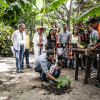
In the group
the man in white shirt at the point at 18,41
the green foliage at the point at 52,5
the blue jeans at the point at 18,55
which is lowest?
the blue jeans at the point at 18,55

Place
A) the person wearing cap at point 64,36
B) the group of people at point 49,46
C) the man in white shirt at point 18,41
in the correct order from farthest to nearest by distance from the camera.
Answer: the person wearing cap at point 64,36
the man in white shirt at point 18,41
the group of people at point 49,46

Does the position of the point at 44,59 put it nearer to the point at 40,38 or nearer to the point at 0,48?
the point at 40,38

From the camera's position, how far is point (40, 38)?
412 cm

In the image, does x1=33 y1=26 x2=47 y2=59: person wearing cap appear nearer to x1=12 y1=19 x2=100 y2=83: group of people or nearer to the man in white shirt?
x1=12 y1=19 x2=100 y2=83: group of people

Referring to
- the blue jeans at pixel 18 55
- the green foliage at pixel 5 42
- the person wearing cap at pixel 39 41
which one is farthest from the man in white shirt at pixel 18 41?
the green foliage at pixel 5 42

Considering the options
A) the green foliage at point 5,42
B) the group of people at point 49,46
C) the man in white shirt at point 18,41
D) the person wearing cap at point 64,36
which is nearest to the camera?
the group of people at point 49,46

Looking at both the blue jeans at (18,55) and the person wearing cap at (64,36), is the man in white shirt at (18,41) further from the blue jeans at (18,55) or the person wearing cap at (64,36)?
the person wearing cap at (64,36)

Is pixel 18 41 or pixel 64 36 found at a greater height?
pixel 64 36

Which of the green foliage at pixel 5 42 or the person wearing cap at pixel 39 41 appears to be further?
the green foliage at pixel 5 42

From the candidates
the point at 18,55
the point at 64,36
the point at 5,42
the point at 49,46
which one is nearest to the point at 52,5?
the point at 64,36

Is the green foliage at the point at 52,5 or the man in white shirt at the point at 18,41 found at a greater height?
the green foliage at the point at 52,5

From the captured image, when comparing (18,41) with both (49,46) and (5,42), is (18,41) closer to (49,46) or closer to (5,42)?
(49,46)

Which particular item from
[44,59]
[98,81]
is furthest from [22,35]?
[98,81]

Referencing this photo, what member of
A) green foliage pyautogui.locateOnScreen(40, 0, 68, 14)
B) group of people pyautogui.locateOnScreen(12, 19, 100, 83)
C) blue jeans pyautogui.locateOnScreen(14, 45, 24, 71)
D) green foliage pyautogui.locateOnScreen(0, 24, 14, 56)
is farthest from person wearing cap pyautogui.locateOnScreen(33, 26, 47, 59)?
green foliage pyautogui.locateOnScreen(0, 24, 14, 56)
